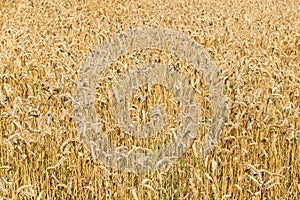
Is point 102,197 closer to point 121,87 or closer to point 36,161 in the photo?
point 36,161

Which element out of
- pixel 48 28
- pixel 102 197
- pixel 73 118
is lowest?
pixel 102 197

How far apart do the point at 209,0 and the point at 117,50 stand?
720 cm

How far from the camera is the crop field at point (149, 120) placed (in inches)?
117

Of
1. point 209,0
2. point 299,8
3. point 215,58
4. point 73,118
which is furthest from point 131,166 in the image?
point 209,0

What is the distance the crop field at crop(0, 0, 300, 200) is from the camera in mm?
2965

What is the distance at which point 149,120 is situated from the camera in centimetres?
429

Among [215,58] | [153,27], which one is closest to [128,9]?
[153,27]

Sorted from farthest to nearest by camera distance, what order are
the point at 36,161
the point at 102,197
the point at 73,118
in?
the point at 73,118, the point at 36,161, the point at 102,197

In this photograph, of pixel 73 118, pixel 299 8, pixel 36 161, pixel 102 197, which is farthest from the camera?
pixel 299 8

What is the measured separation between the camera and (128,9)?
33.6 ft

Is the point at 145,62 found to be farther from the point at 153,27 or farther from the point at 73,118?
the point at 153,27

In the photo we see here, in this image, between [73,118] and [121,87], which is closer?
[73,118]

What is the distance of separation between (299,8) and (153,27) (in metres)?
5.00

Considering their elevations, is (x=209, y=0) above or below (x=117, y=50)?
above
